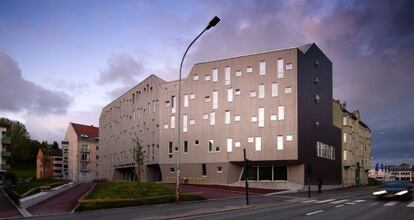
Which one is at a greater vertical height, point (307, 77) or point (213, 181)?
point (307, 77)

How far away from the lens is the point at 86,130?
137 metres

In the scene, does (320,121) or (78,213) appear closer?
(78,213)

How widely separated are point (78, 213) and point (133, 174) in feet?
198

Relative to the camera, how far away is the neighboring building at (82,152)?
127812 millimetres

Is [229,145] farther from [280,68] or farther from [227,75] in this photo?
[280,68]

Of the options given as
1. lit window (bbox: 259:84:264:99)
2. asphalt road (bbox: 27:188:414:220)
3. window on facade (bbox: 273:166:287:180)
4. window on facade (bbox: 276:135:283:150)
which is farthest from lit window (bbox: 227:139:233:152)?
asphalt road (bbox: 27:188:414:220)

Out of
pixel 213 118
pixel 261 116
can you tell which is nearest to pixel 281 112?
pixel 261 116

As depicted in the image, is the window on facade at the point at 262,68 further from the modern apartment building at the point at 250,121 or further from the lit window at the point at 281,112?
the lit window at the point at 281,112

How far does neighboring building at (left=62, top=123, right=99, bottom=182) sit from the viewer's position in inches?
5032

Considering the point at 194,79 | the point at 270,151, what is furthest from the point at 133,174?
Result: the point at 270,151

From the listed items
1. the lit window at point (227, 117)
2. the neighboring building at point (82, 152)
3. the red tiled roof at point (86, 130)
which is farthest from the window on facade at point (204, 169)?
the red tiled roof at point (86, 130)

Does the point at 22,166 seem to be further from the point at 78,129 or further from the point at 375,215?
the point at 375,215

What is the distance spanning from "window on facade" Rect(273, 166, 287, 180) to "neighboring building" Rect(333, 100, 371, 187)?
898 inches

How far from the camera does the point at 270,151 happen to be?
58938mm
